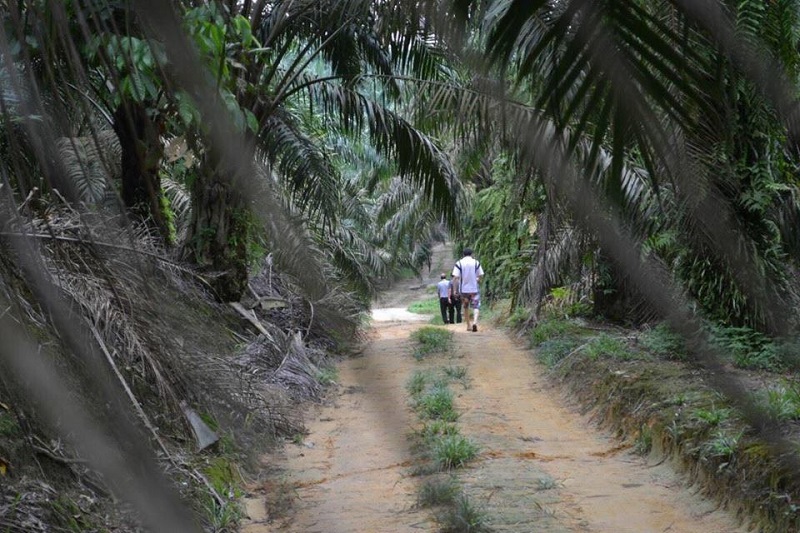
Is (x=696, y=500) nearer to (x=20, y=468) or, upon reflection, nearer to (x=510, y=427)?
(x=510, y=427)

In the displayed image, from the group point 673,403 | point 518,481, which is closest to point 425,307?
point 673,403

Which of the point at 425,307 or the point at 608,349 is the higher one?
the point at 608,349

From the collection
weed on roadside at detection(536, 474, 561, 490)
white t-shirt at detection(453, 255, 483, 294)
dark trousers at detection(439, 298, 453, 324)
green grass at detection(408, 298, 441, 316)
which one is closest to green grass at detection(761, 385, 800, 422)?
weed on roadside at detection(536, 474, 561, 490)

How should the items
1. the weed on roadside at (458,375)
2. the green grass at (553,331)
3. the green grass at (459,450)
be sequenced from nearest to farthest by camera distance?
1. the green grass at (459,450)
2. the weed on roadside at (458,375)
3. the green grass at (553,331)

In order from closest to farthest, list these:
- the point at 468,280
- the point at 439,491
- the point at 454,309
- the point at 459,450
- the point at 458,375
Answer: the point at 439,491 < the point at 459,450 < the point at 458,375 < the point at 468,280 < the point at 454,309

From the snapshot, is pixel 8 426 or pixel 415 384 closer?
pixel 415 384

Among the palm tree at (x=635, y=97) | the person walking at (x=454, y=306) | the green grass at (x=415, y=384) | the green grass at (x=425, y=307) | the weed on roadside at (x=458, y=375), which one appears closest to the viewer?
the palm tree at (x=635, y=97)

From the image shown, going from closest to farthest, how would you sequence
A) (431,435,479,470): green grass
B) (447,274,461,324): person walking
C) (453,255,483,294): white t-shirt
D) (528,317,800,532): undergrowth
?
(528,317,800,532): undergrowth → (431,435,479,470): green grass → (453,255,483,294): white t-shirt → (447,274,461,324): person walking

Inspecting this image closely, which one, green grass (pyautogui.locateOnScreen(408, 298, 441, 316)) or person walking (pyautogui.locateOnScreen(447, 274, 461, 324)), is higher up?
person walking (pyautogui.locateOnScreen(447, 274, 461, 324))

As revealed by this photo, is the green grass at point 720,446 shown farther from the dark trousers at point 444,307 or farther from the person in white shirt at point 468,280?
the dark trousers at point 444,307

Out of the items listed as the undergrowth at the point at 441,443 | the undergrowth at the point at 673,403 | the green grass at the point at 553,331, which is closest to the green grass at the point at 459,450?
the undergrowth at the point at 441,443

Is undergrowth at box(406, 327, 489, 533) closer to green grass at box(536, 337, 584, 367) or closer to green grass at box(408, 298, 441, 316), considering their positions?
green grass at box(536, 337, 584, 367)

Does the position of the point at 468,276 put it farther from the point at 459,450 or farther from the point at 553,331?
the point at 459,450

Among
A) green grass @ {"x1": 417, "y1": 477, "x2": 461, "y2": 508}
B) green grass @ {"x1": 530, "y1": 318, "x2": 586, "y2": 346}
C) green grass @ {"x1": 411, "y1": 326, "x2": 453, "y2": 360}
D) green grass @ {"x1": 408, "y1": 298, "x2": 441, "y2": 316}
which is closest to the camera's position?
green grass @ {"x1": 417, "y1": 477, "x2": 461, "y2": 508}
